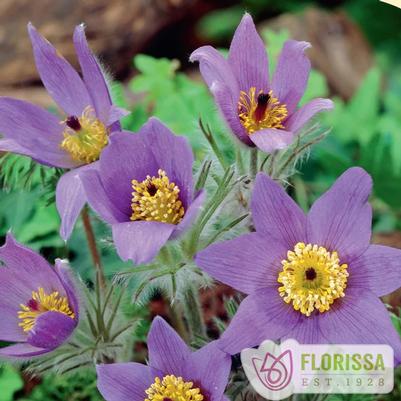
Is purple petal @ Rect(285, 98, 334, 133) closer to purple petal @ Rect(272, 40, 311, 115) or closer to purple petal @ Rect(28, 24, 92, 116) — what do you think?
purple petal @ Rect(272, 40, 311, 115)

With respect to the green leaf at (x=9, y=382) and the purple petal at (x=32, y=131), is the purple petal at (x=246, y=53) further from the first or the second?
the green leaf at (x=9, y=382)

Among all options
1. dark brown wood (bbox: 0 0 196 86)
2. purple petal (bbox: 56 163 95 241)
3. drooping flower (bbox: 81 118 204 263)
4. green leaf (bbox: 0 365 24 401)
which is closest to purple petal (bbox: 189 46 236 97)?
drooping flower (bbox: 81 118 204 263)

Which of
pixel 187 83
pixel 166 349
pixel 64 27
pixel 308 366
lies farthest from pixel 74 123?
pixel 64 27

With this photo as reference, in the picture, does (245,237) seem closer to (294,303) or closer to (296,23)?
(294,303)

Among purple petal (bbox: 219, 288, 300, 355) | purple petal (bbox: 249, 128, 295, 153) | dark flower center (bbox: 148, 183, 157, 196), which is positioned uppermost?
purple petal (bbox: 249, 128, 295, 153)

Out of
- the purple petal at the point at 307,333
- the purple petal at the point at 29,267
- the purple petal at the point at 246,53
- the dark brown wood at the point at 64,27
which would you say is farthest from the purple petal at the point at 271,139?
the dark brown wood at the point at 64,27

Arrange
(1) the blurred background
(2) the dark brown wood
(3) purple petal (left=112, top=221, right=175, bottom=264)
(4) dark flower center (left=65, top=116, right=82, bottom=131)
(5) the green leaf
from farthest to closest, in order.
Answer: (2) the dark brown wood < (1) the blurred background < (5) the green leaf < (4) dark flower center (left=65, top=116, right=82, bottom=131) < (3) purple petal (left=112, top=221, right=175, bottom=264)

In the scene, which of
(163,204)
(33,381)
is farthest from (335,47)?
(163,204)

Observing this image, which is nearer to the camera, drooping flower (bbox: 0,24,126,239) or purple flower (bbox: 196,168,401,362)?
purple flower (bbox: 196,168,401,362)
